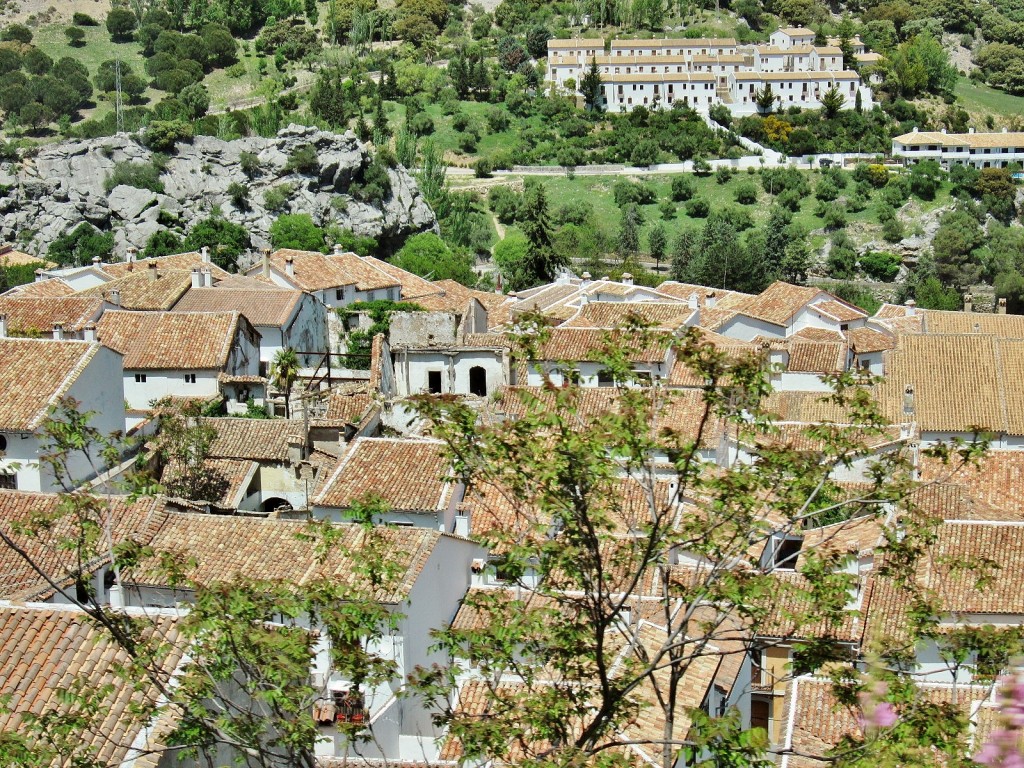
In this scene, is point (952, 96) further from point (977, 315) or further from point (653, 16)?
point (977, 315)

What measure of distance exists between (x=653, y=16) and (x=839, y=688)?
489 feet

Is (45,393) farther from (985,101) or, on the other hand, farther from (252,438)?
(985,101)

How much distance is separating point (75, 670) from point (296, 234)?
204 feet

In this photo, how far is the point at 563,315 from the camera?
51.9 meters

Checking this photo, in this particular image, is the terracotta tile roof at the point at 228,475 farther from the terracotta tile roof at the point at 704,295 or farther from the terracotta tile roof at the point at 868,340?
the terracotta tile roof at the point at 704,295

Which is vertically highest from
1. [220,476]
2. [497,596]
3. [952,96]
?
[497,596]

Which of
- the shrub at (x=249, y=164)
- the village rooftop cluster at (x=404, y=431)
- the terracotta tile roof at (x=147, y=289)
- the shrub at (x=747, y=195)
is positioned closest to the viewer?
the village rooftop cluster at (x=404, y=431)

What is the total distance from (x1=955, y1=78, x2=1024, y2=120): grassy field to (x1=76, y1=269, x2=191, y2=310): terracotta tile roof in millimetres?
110962

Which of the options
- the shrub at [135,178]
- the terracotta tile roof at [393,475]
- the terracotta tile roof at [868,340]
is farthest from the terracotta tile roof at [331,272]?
the terracotta tile roof at [393,475]

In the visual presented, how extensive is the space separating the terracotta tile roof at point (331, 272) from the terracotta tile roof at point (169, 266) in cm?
248

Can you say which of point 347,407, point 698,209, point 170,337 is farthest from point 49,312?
point 698,209

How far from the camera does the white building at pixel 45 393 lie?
28.7 metres

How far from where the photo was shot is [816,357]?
4738 cm

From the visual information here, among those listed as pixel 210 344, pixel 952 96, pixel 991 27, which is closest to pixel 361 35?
pixel 952 96
